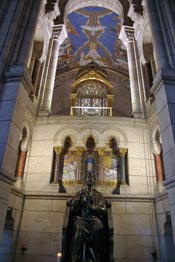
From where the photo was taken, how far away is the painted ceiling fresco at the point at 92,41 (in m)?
16.8

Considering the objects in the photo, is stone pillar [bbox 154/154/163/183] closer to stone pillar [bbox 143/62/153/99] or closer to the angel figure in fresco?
stone pillar [bbox 143/62/153/99]

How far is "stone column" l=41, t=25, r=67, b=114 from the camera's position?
9591 millimetres

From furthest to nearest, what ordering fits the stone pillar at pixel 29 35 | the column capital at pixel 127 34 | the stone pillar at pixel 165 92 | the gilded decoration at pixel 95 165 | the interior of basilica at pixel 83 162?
the column capital at pixel 127 34 → the gilded decoration at pixel 95 165 → the stone pillar at pixel 29 35 → the interior of basilica at pixel 83 162 → the stone pillar at pixel 165 92

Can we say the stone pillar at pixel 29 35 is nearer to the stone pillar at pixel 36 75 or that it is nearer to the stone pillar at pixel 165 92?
the stone pillar at pixel 36 75

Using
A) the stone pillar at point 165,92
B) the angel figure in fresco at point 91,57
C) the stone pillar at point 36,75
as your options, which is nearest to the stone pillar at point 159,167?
the stone pillar at point 165,92

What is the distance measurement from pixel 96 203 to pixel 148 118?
14.6ft

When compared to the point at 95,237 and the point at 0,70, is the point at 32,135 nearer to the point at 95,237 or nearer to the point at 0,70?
the point at 0,70

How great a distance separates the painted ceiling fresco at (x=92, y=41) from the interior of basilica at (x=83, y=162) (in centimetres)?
685

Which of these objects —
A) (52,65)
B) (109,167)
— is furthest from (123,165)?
(52,65)

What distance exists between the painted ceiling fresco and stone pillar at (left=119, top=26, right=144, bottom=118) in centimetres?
552

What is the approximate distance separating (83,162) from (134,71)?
548 cm

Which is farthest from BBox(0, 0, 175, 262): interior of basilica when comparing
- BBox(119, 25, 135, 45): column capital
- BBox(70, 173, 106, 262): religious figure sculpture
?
BBox(119, 25, 135, 45): column capital

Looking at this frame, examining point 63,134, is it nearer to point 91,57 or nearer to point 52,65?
point 52,65

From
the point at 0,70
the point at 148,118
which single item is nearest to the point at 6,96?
the point at 0,70
